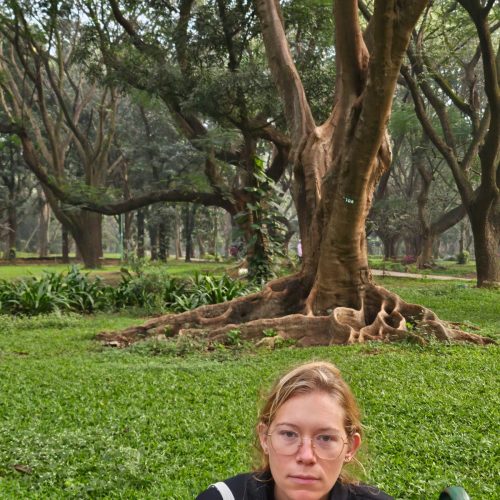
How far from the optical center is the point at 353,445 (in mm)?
1819

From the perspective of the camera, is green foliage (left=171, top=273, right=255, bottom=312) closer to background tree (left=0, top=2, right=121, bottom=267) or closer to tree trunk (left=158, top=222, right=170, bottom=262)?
background tree (left=0, top=2, right=121, bottom=267)

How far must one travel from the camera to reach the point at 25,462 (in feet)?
12.2

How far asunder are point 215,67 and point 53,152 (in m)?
10.2

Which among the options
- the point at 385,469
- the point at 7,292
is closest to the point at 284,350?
the point at 385,469

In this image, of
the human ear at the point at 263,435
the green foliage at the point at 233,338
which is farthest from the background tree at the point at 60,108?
the human ear at the point at 263,435

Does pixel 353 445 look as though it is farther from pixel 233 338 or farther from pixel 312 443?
pixel 233 338

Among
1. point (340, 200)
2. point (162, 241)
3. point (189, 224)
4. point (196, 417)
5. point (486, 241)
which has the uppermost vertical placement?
point (189, 224)

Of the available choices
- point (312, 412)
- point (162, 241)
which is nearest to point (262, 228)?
point (312, 412)

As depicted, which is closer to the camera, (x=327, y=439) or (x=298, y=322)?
(x=327, y=439)

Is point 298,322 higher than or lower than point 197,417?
higher

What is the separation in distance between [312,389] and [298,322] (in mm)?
6465

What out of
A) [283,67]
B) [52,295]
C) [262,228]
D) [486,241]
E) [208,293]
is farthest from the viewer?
[486,241]

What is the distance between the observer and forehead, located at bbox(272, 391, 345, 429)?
5.57ft

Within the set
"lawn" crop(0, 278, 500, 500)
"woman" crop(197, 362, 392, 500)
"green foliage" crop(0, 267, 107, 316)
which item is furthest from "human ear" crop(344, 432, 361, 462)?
"green foliage" crop(0, 267, 107, 316)
